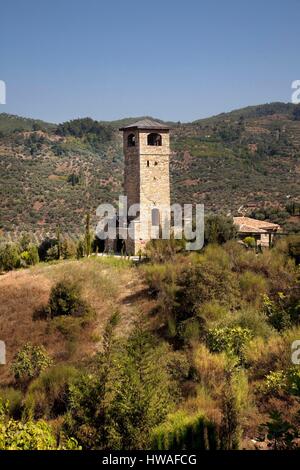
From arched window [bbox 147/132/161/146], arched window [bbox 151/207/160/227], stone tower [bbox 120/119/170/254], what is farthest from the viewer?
arched window [bbox 147/132/161/146]

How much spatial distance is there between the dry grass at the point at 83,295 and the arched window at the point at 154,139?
6.56m

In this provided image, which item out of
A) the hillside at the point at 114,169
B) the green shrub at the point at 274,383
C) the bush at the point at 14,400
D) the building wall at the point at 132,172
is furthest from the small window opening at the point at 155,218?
the green shrub at the point at 274,383

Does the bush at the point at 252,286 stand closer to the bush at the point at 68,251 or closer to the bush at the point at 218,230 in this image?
the bush at the point at 218,230

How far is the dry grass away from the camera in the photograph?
60.5 feet

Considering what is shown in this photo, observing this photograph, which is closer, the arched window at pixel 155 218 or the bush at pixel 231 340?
the bush at pixel 231 340

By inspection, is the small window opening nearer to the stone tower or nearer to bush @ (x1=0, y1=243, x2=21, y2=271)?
the stone tower

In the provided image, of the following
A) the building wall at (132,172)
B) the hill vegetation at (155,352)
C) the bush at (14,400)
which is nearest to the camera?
the hill vegetation at (155,352)

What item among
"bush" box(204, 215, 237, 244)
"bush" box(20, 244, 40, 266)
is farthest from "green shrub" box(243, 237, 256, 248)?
"bush" box(20, 244, 40, 266)

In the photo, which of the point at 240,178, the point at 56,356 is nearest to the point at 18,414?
the point at 56,356

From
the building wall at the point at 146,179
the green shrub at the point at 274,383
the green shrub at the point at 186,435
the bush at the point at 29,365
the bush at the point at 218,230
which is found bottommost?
the bush at the point at 29,365

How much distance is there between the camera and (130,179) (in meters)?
27.4
